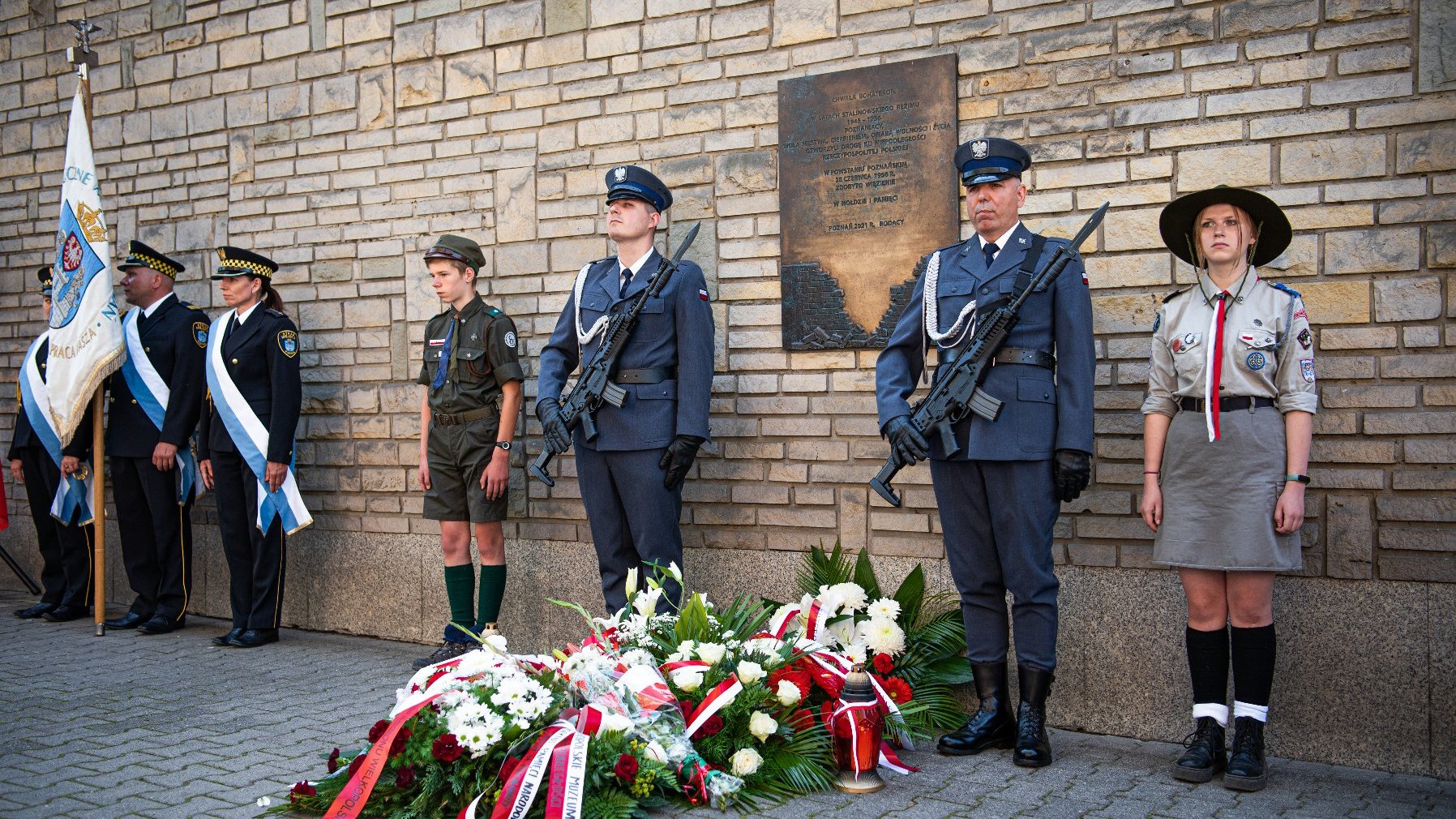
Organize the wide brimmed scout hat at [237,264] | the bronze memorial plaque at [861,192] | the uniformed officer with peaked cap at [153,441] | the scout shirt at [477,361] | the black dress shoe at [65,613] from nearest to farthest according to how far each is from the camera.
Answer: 1. the bronze memorial plaque at [861,192]
2. the scout shirt at [477,361]
3. the wide brimmed scout hat at [237,264]
4. the uniformed officer with peaked cap at [153,441]
5. the black dress shoe at [65,613]

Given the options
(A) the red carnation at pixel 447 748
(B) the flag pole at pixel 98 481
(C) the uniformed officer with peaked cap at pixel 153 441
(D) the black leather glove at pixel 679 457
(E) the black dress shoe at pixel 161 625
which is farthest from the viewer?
(C) the uniformed officer with peaked cap at pixel 153 441

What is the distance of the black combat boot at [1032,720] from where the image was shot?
391 centimetres

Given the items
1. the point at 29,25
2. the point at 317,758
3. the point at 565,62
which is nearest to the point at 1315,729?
the point at 317,758

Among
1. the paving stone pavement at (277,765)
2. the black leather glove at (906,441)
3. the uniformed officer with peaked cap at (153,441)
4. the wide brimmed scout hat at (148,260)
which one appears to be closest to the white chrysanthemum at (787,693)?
the paving stone pavement at (277,765)

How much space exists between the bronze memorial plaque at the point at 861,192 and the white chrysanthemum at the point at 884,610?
110 centimetres

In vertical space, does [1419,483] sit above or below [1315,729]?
above

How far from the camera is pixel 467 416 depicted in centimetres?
555

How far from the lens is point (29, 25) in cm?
786

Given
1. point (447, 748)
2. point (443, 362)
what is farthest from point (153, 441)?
point (447, 748)

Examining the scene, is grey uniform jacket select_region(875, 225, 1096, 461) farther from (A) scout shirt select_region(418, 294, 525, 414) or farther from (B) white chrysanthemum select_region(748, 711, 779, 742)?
(A) scout shirt select_region(418, 294, 525, 414)

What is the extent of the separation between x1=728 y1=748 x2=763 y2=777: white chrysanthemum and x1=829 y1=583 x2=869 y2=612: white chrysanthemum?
0.90m

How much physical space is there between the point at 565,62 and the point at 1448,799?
15.1 feet

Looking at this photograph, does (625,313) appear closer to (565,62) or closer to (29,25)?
(565,62)

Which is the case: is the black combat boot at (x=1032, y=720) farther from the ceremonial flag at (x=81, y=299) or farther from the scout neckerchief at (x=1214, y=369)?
the ceremonial flag at (x=81, y=299)
